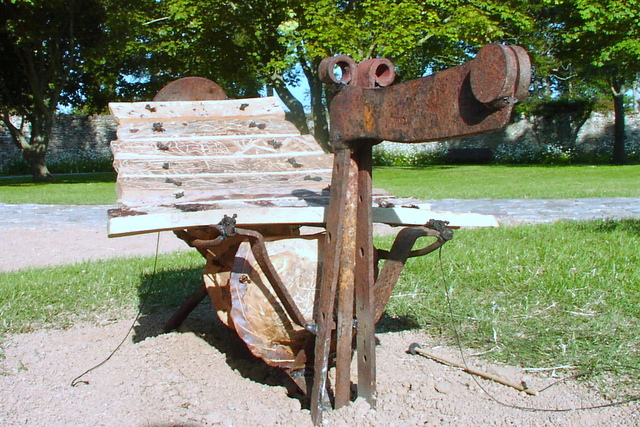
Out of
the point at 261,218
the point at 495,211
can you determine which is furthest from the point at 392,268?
the point at 495,211

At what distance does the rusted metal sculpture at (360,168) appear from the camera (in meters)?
2.25

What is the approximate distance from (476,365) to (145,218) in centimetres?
166

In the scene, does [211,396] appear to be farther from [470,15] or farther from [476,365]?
[470,15]

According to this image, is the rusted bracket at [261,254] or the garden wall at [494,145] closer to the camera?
the rusted bracket at [261,254]

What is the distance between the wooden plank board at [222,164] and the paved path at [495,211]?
517cm

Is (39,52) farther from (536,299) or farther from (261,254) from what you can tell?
(261,254)

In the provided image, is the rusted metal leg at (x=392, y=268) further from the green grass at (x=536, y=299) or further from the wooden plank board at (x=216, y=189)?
the green grass at (x=536, y=299)

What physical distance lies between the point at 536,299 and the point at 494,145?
27465 mm

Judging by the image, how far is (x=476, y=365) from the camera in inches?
133

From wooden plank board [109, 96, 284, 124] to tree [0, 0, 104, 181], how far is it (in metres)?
16.5

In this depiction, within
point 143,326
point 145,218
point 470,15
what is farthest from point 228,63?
point 145,218

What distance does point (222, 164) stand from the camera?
371 centimetres

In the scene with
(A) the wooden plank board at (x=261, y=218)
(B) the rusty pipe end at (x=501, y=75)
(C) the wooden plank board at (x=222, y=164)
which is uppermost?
(B) the rusty pipe end at (x=501, y=75)

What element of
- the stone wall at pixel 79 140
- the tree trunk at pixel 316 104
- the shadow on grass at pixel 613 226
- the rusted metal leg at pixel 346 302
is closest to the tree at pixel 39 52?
the tree trunk at pixel 316 104
